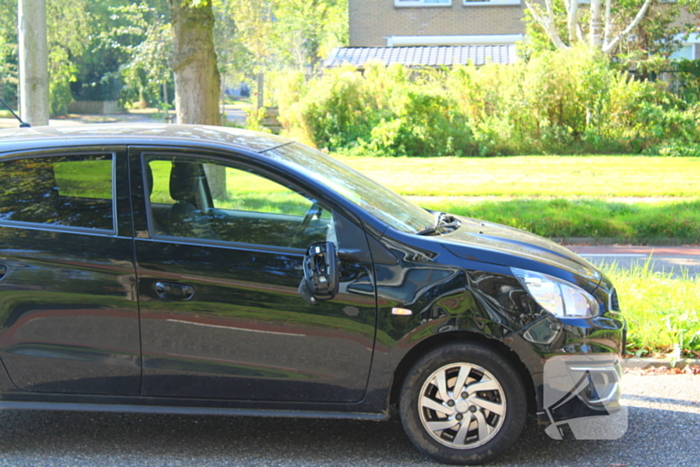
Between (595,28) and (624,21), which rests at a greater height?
(624,21)

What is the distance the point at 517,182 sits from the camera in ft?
50.1

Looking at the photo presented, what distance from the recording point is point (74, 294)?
3.85m

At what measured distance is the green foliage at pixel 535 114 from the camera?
20078 millimetres

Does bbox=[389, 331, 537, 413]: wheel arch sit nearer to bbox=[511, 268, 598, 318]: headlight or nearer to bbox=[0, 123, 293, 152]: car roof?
bbox=[511, 268, 598, 318]: headlight

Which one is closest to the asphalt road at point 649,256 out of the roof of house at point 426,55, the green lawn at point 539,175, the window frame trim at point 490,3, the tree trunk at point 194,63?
the green lawn at point 539,175

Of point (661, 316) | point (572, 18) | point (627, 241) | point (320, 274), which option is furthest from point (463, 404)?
point (572, 18)

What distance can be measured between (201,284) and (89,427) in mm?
1345

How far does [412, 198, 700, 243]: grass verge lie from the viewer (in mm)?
10766

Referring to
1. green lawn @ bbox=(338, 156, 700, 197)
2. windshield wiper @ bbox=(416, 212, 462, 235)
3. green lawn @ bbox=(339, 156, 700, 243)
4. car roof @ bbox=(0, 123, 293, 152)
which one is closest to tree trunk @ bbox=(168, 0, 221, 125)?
green lawn @ bbox=(339, 156, 700, 243)


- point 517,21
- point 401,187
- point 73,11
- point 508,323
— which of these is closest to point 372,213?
point 508,323

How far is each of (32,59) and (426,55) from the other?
888 inches

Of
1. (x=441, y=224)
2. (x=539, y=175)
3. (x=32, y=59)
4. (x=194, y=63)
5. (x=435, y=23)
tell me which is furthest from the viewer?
(x=435, y=23)

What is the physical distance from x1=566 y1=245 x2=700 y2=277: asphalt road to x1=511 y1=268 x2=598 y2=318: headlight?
5.01 metres

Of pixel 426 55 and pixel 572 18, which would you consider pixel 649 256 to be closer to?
pixel 572 18
